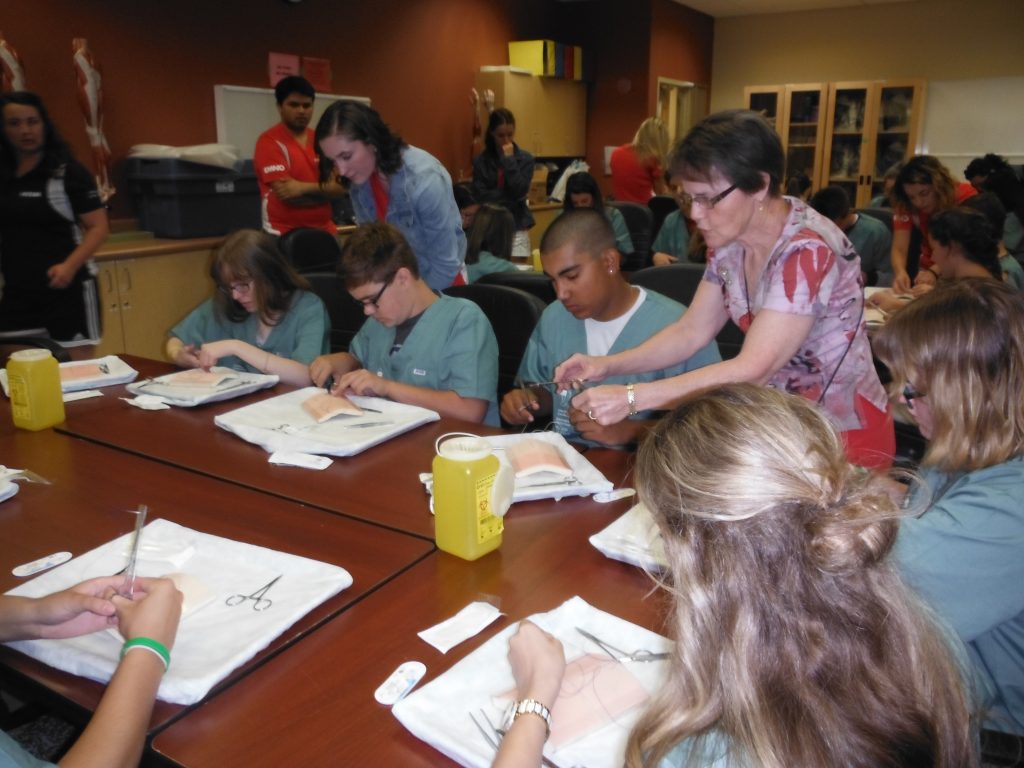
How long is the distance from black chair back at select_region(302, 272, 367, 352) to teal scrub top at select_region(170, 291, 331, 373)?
0.51 ft

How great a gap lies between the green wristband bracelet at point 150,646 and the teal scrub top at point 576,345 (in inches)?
42.1

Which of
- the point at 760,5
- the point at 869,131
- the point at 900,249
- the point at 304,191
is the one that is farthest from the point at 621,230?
the point at 760,5

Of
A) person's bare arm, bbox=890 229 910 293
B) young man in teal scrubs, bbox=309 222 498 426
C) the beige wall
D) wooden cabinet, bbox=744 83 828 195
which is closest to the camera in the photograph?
young man in teal scrubs, bbox=309 222 498 426

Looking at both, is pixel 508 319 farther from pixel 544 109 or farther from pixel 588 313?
pixel 544 109

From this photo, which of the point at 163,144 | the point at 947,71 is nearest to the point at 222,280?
the point at 163,144

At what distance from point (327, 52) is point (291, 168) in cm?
132

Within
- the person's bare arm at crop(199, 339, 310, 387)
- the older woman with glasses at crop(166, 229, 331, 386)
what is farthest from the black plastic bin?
the person's bare arm at crop(199, 339, 310, 387)

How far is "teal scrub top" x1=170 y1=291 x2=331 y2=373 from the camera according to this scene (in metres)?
2.41

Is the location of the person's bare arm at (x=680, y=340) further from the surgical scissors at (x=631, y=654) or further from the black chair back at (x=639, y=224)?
the black chair back at (x=639, y=224)

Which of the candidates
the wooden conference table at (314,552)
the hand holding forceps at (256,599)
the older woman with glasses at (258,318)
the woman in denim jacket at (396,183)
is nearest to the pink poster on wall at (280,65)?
the woman in denim jacket at (396,183)

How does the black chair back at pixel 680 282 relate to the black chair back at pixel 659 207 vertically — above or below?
below

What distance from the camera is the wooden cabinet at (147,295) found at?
3.88m

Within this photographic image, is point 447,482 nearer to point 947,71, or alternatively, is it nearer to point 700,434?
point 700,434

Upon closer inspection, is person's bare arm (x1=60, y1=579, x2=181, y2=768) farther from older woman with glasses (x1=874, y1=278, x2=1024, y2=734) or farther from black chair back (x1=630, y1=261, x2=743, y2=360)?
black chair back (x1=630, y1=261, x2=743, y2=360)
